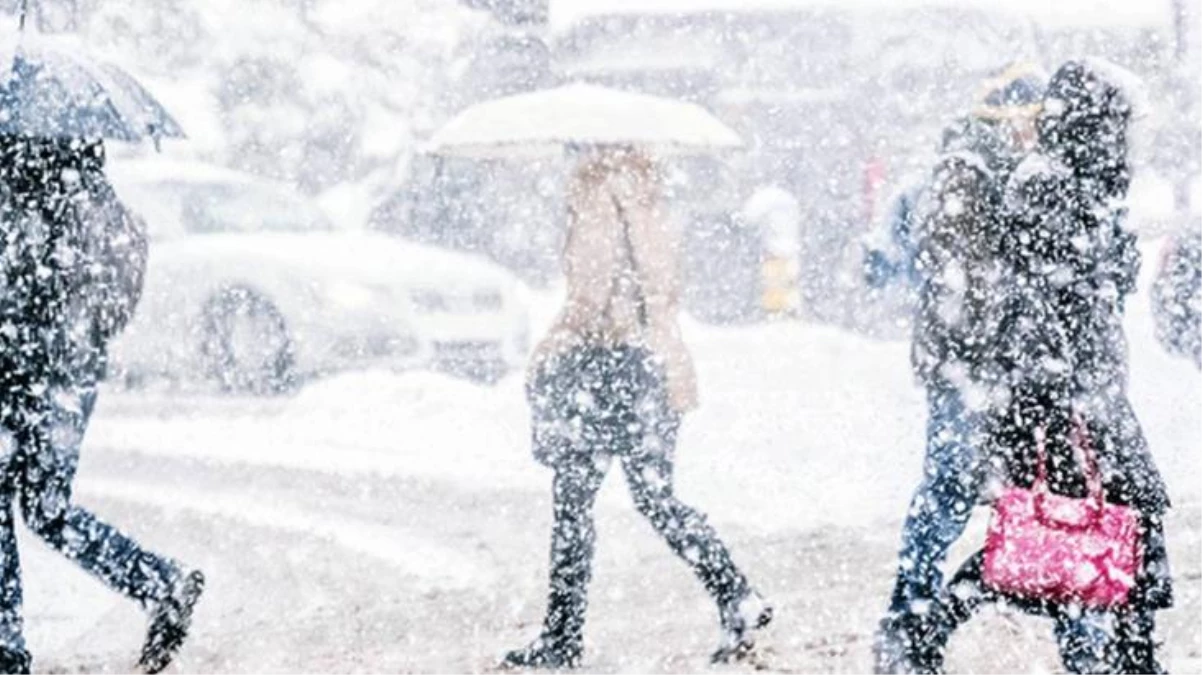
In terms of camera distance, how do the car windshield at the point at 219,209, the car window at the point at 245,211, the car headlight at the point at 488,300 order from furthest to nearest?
the car window at the point at 245,211 → the car windshield at the point at 219,209 → the car headlight at the point at 488,300

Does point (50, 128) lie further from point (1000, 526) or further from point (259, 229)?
Result: point (259, 229)

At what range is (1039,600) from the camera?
5.13 metres

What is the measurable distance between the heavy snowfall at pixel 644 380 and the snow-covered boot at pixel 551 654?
1 cm

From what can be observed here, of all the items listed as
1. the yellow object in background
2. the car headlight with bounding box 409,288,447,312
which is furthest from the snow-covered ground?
the yellow object in background

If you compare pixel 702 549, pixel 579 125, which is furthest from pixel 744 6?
pixel 702 549

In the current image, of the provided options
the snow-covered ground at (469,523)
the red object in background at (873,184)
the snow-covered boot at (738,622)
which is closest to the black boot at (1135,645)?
the snow-covered ground at (469,523)

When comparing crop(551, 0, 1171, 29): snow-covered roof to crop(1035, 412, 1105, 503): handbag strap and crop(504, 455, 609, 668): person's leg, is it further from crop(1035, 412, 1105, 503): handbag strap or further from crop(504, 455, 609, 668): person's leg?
crop(1035, 412, 1105, 503): handbag strap

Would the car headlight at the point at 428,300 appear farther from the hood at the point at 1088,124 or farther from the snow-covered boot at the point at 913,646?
the hood at the point at 1088,124

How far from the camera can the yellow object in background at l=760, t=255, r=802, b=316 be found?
61.0ft

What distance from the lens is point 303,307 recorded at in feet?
44.9

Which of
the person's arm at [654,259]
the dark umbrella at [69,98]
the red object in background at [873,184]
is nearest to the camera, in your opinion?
the dark umbrella at [69,98]

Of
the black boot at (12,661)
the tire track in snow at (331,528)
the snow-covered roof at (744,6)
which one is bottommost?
the tire track in snow at (331,528)

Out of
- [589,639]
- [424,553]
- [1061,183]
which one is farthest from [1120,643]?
[424,553]

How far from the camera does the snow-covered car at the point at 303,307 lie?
13.7 metres
